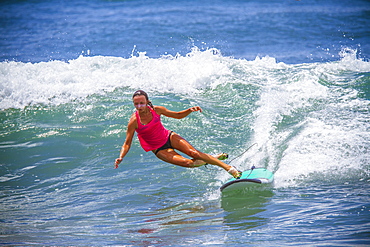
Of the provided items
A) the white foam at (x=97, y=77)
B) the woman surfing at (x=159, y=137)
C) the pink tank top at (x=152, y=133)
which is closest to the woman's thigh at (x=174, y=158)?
the woman surfing at (x=159, y=137)

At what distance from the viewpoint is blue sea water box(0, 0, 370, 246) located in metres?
5.27

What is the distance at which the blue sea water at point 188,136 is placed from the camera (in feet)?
17.3

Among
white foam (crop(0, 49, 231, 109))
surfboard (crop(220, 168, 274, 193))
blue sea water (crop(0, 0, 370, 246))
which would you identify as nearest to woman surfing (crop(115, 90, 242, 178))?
surfboard (crop(220, 168, 274, 193))

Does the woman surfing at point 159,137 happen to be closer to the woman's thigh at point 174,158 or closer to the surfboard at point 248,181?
the woman's thigh at point 174,158

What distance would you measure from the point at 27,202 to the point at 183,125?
4.62 m

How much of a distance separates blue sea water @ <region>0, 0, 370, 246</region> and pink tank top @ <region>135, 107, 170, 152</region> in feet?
3.22

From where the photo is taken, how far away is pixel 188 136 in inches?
387

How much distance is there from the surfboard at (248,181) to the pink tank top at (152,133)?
1297mm

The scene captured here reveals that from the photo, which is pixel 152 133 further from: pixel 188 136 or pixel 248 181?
pixel 188 136

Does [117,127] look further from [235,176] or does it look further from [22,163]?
[235,176]

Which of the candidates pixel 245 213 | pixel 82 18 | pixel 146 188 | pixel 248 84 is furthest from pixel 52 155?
pixel 82 18

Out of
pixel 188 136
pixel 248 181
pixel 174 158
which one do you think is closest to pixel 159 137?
pixel 174 158

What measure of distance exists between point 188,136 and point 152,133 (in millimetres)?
3322

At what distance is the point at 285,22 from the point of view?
23.4 m
